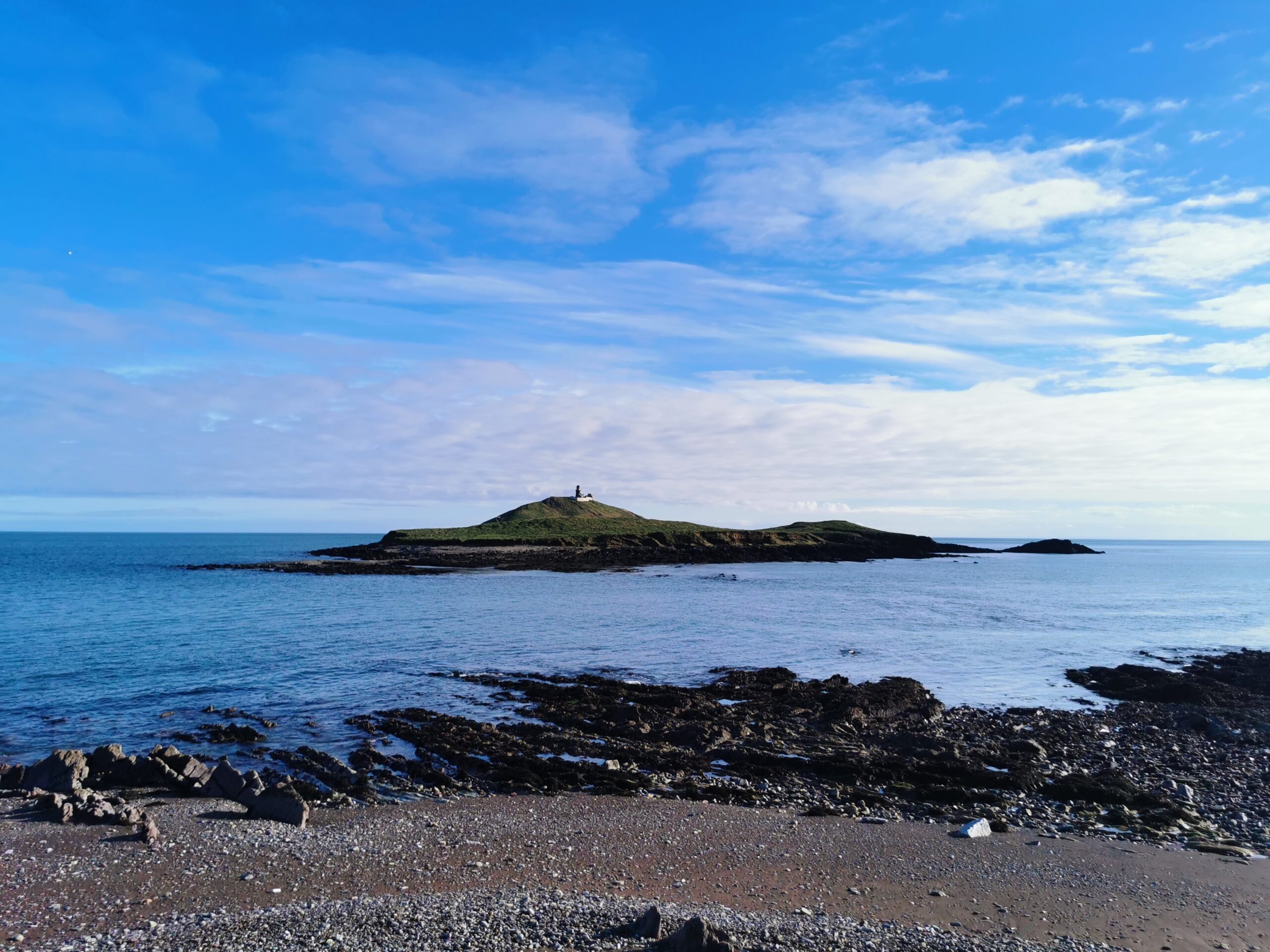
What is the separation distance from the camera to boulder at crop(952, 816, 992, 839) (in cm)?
1511

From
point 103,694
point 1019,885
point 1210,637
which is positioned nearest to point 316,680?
point 103,694

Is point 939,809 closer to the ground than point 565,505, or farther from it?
Result: closer to the ground

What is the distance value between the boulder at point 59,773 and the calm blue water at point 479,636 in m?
3.83

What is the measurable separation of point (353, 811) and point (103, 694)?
1767 centimetres

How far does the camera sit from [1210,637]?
4806cm

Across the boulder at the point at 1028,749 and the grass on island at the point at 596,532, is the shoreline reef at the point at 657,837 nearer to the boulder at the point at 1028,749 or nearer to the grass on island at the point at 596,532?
the boulder at the point at 1028,749

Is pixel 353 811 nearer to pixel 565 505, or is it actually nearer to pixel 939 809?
pixel 939 809

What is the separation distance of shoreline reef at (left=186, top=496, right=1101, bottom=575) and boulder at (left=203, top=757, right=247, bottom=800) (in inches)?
3113

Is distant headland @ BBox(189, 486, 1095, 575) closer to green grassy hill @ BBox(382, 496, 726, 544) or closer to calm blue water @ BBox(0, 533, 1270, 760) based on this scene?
green grassy hill @ BBox(382, 496, 726, 544)

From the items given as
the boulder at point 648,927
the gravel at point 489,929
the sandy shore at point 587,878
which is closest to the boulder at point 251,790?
the sandy shore at point 587,878

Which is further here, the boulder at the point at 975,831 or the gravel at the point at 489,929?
the boulder at the point at 975,831

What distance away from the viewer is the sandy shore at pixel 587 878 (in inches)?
440

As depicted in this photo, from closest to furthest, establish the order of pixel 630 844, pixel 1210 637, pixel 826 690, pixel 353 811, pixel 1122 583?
pixel 630 844 → pixel 353 811 → pixel 826 690 → pixel 1210 637 → pixel 1122 583

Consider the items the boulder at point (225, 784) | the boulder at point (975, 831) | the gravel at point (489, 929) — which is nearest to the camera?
the gravel at point (489, 929)
